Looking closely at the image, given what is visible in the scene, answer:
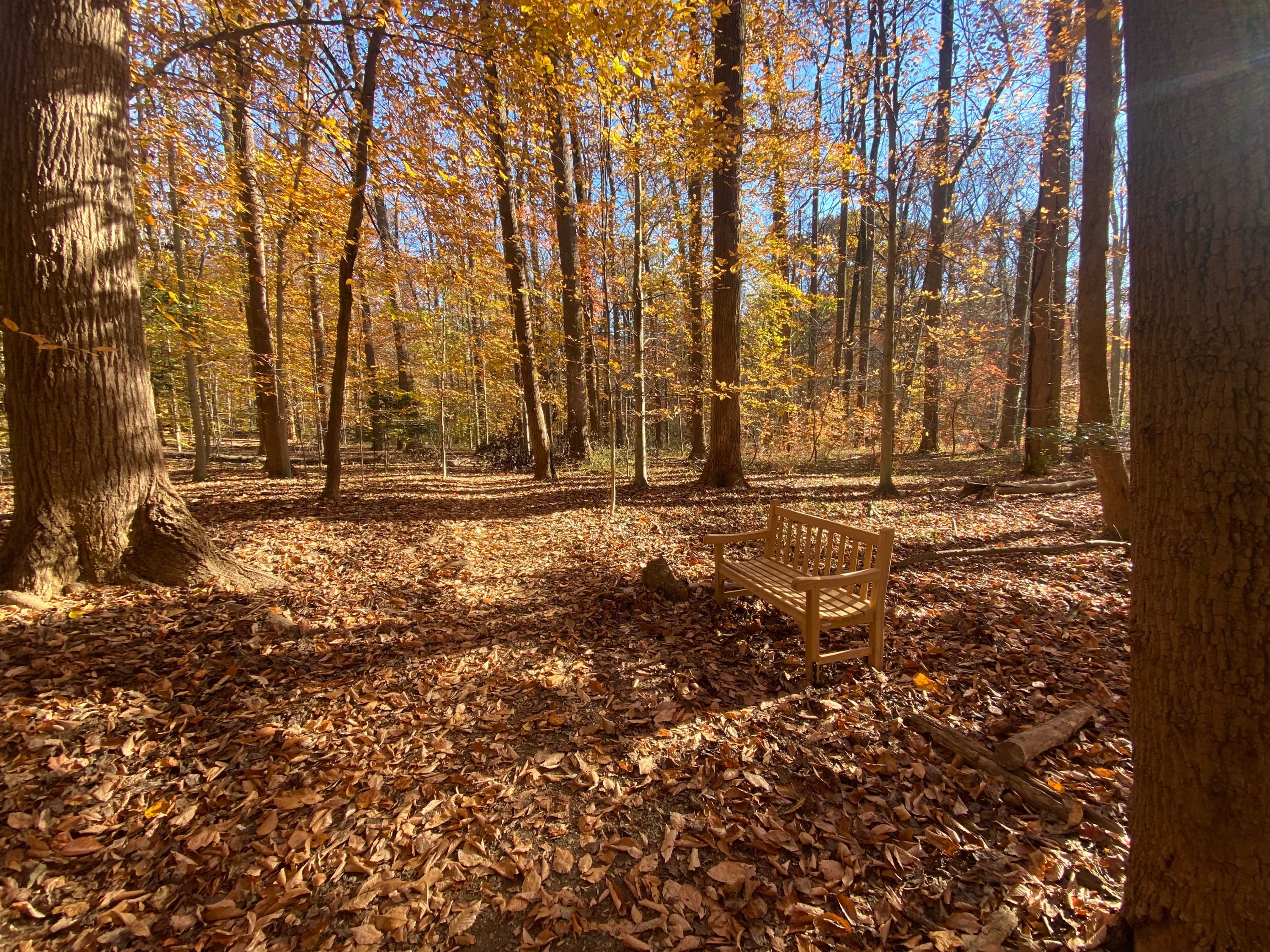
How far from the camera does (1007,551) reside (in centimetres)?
548

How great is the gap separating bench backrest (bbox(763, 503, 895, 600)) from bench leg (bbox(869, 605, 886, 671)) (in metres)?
0.16

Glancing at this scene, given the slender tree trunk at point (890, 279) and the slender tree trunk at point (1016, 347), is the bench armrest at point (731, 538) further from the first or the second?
the slender tree trunk at point (1016, 347)

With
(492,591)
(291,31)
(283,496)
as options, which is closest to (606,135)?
(291,31)

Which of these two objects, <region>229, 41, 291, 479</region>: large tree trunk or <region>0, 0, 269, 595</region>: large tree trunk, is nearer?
<region>0, 0, 269, 595</region>: large tree trunk

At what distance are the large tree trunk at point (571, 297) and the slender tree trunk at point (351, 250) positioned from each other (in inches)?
151

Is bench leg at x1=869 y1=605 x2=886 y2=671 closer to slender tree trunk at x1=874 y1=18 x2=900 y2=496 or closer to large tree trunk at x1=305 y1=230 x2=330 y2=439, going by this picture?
slender tree trunk at x1=874 y1=18 x2=900 y2=496

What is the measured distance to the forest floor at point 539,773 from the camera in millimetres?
1933

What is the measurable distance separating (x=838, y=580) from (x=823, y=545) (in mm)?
1380

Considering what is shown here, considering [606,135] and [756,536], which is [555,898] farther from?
[606,135]

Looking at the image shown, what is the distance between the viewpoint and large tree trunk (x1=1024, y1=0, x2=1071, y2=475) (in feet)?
25.0

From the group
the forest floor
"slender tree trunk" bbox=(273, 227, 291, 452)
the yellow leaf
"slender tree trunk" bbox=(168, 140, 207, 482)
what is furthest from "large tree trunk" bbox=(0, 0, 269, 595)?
"slender tree trunk" bbox=(273, 227, 291, 452)

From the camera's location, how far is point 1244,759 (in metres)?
1.30

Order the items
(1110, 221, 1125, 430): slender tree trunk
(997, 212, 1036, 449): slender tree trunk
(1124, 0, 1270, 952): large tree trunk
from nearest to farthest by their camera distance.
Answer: (1124, 0, 1270, 952): large tree trunk, (1110, 221, 1125, 430): slender tree trunk, (997, 212, 1036, 449): slender tree trunk

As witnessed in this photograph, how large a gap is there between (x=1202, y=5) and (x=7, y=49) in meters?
6.07
